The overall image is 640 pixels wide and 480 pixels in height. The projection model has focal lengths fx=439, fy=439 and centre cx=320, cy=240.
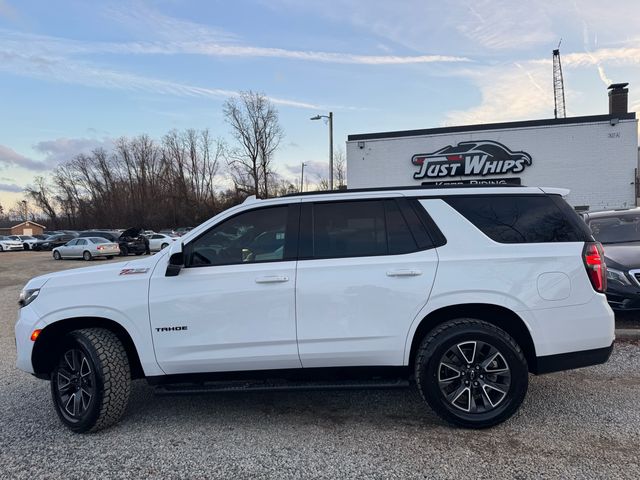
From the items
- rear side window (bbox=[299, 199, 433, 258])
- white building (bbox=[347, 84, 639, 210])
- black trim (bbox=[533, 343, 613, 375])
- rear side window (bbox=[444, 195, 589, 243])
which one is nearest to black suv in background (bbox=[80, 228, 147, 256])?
white building (bbox=[347, 84, 639, 210])

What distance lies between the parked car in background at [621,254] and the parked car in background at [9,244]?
48.7 meters

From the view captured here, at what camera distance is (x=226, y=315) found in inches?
137

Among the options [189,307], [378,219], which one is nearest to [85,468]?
[189,307]

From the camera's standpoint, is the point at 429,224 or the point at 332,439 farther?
the point at 429,224

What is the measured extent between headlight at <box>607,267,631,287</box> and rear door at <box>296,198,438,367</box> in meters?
3.78

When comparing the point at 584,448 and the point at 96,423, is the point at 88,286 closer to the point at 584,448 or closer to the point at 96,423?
the point at 96,423

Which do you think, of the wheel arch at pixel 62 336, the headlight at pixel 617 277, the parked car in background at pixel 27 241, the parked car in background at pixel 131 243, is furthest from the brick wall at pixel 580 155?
the parked car in background at pixel 27 241

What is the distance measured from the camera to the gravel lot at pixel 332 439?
9.71ft

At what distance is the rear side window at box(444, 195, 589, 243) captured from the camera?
3.55 m

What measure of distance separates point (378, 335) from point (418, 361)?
14.8 inches

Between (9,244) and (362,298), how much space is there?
48.9 m

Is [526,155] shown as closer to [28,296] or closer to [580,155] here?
[580,155]

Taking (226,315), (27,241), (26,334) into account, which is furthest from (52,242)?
(226,315)

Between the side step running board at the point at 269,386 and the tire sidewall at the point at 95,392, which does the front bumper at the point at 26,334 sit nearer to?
the tire sidewall at the point at 95,392
